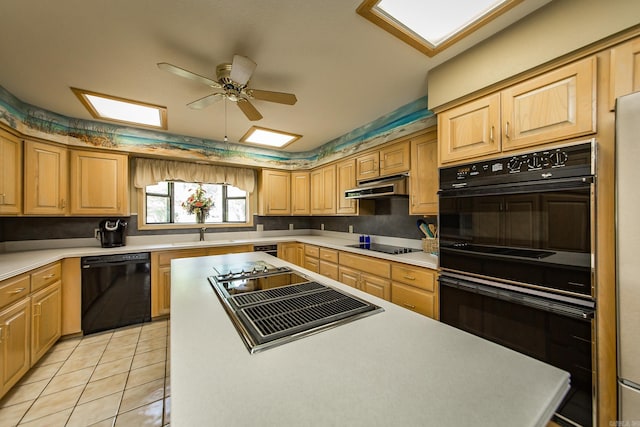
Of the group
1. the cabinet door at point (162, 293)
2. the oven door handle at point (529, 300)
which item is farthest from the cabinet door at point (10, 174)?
the oven door handle at point (529, 300)

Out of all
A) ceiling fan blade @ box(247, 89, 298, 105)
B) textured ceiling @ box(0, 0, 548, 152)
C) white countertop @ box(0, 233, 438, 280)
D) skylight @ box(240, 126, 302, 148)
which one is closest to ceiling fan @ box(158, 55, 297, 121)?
ceiling fan blade @ box(247, 89, 298, 105)

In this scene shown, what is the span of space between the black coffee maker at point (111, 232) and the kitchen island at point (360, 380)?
2.92 meters

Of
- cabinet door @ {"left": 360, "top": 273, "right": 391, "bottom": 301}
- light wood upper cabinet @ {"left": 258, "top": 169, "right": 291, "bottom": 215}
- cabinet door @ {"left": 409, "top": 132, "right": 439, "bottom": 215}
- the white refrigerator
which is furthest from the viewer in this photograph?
light wood upper cabinet @ {"left": 258, "top": 169, "right": 291, "bottom": 215}

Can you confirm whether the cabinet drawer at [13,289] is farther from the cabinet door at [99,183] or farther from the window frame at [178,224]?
the window frame at [178,224]

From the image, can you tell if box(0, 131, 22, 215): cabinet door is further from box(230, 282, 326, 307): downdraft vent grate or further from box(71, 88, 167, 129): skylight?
box(230, 282, 326, 307): downdraft vent grate

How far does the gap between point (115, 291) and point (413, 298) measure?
3.25 metres

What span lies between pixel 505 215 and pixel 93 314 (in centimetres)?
404

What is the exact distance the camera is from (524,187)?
60.1 inches

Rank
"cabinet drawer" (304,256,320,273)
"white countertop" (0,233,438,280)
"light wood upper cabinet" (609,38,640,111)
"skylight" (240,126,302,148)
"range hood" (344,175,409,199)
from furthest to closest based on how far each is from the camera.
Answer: "cabinet drawer" (304,256,320,273), "skylight" (240,126,302,148), "range hood" (344,175,409,199), "white countertop" (0,233,438,280), "light wood upper cabinet" (609,38,640,111)

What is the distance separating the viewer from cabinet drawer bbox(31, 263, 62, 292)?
7.06ft

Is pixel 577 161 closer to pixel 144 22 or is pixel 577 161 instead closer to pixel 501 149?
pixel 501 149

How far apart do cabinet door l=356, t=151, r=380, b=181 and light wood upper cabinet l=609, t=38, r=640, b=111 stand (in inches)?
77.3

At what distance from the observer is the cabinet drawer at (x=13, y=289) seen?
1.77 metres

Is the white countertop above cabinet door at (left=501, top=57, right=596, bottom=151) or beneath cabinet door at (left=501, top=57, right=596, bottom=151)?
beneath
